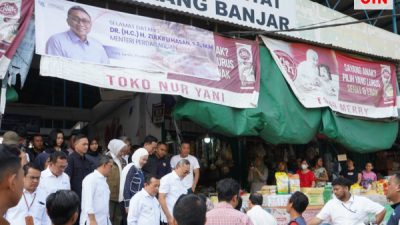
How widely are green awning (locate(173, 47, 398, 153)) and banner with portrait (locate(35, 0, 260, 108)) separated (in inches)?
9.4

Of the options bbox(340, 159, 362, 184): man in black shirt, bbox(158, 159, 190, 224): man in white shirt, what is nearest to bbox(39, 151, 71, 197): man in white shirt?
bbox(158, 159, 190, 224): man in white shirt

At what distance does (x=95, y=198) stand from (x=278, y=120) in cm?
441

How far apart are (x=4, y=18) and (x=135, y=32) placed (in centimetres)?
209

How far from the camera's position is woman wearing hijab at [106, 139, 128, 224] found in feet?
24.8

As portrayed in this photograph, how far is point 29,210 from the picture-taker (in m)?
5.50

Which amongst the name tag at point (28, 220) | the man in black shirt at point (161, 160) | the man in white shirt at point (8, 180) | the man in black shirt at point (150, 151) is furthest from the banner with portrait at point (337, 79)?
the man in white shirt at point (8, 180)

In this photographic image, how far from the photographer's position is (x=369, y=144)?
1116 cm

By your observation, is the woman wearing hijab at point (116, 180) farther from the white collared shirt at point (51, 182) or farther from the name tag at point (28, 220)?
the name tag at point (28, 220)

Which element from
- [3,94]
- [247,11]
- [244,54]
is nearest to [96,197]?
[3,94]

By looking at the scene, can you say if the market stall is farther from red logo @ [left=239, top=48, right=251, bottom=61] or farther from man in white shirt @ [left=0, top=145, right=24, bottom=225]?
man in white shirt @ [left=0, top=145, right=24, bottom=225]

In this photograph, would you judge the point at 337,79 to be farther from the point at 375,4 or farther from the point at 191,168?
the point at 191,168

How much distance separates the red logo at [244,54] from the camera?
30.4ft

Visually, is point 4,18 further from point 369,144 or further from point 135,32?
point 369,144

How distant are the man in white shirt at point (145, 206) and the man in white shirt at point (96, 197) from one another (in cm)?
35
